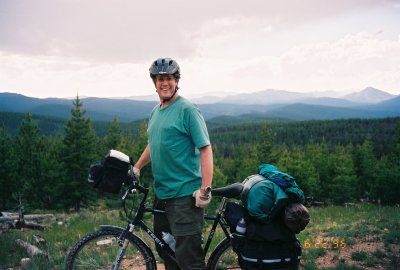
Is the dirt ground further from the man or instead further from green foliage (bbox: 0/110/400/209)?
green foliage (bbox: 0/110/400/209)

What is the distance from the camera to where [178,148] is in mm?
3713

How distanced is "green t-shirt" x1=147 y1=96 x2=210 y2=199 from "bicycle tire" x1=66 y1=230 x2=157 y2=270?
0.84 meters

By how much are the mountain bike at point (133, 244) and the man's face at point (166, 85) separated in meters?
1.06

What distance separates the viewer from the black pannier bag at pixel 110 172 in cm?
390

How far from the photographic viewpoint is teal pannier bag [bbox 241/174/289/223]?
336 centimetres

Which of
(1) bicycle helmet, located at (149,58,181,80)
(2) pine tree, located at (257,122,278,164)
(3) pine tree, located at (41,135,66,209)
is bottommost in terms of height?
(3) pine tree, located at (41,135,66,209)

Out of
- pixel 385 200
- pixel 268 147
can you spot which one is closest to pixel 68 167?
pixel 268 147

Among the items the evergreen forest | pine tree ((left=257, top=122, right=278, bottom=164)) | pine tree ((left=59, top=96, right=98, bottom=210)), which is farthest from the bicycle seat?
pine tree ((left=257, top=122, right=278, bottom=164))

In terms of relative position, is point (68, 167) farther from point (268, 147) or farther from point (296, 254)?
point (296, 254)

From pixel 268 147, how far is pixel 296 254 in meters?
33.9

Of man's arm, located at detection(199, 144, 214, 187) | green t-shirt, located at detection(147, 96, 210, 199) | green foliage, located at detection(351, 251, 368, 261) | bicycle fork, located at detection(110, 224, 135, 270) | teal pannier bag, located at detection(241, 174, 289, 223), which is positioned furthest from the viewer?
green foliage, located at detection(351, 251, 368, 261)

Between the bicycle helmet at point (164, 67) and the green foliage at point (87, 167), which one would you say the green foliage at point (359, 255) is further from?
the green foliage at point (87, 167)
